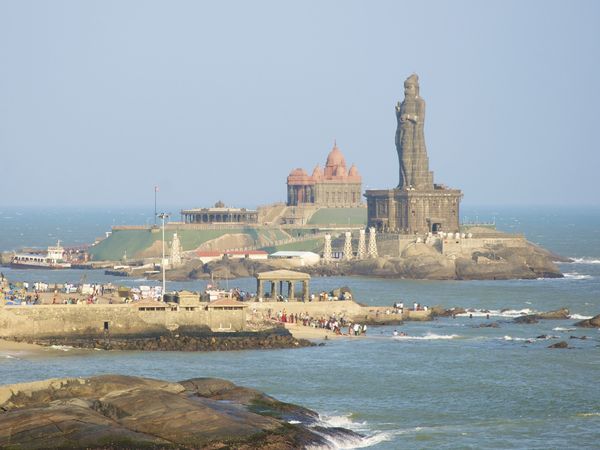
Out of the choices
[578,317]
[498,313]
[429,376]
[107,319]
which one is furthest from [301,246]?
[429,376]

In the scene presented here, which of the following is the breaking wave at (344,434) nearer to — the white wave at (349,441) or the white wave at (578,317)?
the white wave at (349,441)

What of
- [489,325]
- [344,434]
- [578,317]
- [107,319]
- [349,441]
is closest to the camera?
[349,441]

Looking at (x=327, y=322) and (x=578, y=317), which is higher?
(x=327, y=322)

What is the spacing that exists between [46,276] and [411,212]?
4721cm

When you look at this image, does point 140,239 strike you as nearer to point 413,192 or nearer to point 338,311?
point 413,192

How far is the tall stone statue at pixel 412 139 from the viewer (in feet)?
597

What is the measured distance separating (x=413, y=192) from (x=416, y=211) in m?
2.26

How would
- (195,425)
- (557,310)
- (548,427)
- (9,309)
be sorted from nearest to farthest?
(195,425) < (548,427) < (9,309) < (557,310)

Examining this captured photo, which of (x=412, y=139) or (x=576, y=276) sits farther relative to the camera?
(x=412, y=139)

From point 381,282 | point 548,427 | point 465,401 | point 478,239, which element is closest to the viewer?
point 548,427

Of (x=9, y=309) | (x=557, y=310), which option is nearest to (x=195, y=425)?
(x=9, y=309)

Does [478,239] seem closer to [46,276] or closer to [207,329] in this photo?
[46,276]

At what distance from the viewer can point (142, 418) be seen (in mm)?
57719

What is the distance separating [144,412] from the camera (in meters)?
58.2
